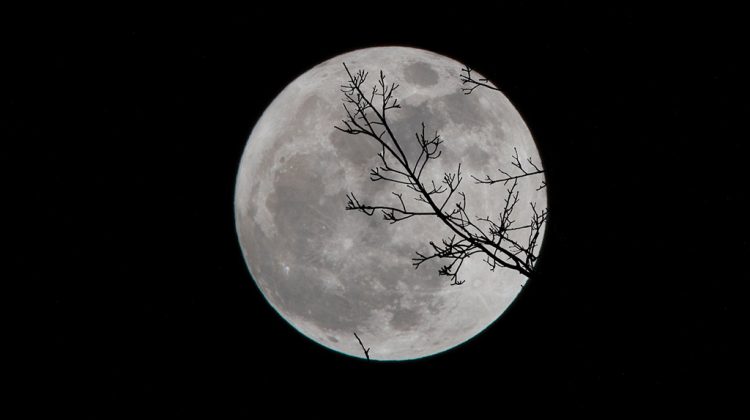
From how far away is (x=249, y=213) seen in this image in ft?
32.8

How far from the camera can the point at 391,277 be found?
890 centimetres

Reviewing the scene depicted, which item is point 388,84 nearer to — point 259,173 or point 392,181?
point 392,181

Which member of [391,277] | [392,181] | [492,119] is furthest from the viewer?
[492,119]

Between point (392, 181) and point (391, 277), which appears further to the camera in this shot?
point (391, 277)

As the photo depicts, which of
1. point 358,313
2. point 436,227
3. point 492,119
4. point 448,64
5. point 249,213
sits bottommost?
point 358,313

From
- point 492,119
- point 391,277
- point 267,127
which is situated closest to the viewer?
point 391,277

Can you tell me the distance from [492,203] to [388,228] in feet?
4.73

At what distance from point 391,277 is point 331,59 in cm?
400

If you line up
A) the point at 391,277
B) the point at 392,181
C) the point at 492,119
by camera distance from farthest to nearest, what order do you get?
the point at 492,119 < the point at 391,277 < the point at 392,181

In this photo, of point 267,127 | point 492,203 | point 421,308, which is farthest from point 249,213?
point 492,203

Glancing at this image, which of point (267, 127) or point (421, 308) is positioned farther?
point (267, 127)

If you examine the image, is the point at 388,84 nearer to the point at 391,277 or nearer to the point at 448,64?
the point at 448,64

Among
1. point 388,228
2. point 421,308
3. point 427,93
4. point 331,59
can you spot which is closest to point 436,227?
point 388,228

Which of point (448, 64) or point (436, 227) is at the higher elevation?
point (448, 64)
